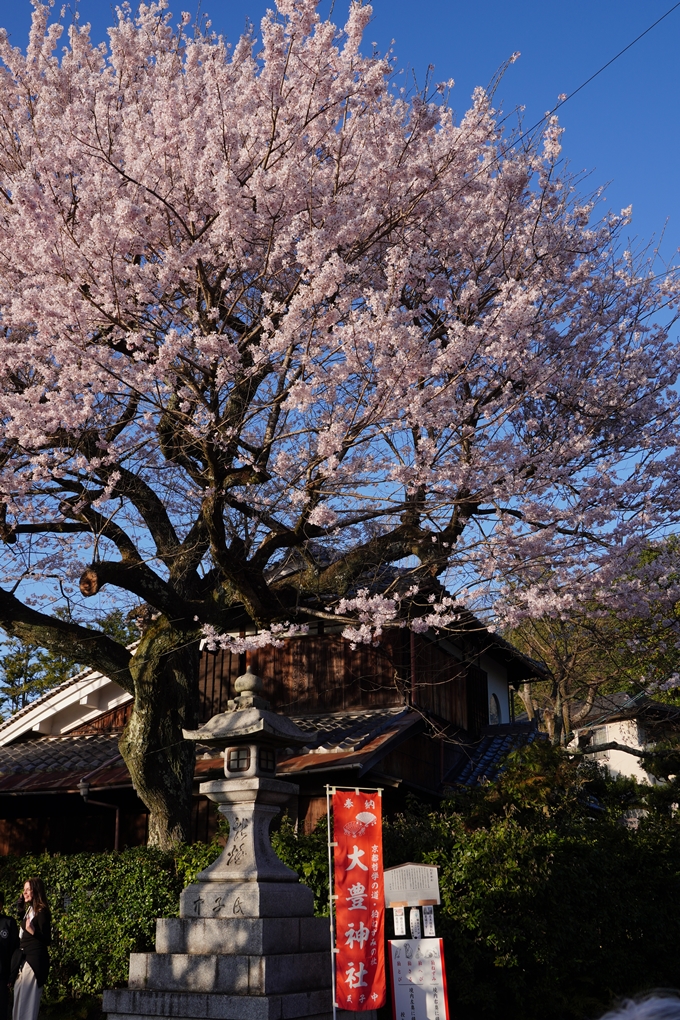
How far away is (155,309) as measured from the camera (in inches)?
394

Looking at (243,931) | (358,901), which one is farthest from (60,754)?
(358,901)

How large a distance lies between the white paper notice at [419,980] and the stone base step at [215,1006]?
0.53m

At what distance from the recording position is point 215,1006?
7.49 metres

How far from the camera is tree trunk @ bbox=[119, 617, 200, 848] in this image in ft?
38.1

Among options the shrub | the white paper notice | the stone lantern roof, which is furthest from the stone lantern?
the shrub

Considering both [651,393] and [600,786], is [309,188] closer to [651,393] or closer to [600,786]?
[651,393]

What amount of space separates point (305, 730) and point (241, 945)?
19.1 feet

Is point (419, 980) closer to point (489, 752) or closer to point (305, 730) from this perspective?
point (305, 730)

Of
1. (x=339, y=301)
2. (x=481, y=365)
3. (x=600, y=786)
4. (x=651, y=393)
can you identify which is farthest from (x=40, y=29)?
(x=600, y=786)

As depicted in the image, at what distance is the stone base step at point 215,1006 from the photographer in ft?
24.0

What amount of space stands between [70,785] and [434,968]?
932 cm

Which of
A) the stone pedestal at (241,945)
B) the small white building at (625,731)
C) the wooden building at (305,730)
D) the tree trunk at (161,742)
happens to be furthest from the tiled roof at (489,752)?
the stone pedestal at (241,945)

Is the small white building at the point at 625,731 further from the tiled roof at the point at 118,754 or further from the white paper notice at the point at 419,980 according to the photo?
the white paper notice at the point at 419,980

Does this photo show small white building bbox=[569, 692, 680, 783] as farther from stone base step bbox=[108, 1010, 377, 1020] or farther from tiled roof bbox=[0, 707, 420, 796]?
stone base step bbox=[108, 1010, 377, 1020]
